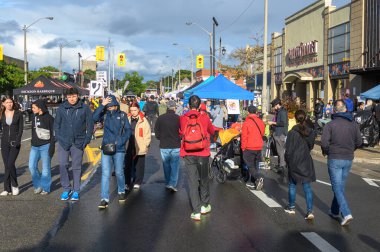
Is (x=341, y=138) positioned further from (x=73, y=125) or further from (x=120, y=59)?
(x=120, y=59)

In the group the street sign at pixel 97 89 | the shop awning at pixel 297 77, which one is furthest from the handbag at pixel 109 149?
the shop awning at pixel 297 77

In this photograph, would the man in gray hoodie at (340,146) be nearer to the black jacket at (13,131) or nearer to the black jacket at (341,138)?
the black jacket at (341,138)

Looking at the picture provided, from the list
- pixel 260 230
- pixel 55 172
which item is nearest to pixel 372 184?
pixel 260 230

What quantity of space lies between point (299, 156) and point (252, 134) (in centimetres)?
221

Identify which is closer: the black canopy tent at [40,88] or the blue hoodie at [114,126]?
the blue hoodie at [114,126]

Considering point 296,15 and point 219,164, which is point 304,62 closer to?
point 296,15

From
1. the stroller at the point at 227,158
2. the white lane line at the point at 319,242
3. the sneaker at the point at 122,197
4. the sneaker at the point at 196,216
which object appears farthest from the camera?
the stroller at the point at 227,158

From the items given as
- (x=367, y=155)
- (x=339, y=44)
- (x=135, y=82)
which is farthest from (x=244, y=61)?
(x=135, y=82)

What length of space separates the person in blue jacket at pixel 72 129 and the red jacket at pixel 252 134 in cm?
299

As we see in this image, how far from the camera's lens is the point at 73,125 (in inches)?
303

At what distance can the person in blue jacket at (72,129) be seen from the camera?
25.2 feet

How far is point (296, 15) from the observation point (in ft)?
133

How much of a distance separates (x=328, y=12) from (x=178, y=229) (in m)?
31.0

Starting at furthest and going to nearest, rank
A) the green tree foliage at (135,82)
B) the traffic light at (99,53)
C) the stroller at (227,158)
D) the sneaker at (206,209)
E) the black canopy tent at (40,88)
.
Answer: the green tree foliage at (135,82) → the traffic light at (99,53) → the black canopy tent at (40,88) → the stroller at (227,158) → the sneaker at (206,209)
